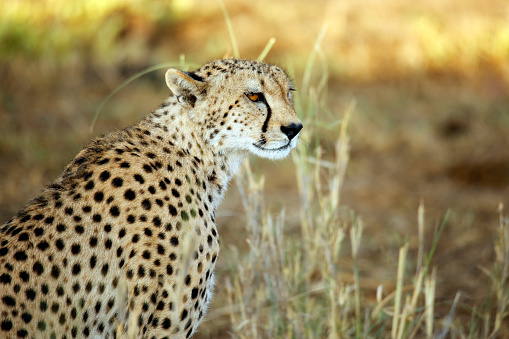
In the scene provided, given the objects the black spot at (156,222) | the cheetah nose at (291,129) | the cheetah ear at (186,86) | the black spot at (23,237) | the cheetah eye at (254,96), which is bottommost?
the black spot at (156,222)

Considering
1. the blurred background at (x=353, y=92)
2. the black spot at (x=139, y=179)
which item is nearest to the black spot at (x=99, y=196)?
the black spot at (x=139, y=179)

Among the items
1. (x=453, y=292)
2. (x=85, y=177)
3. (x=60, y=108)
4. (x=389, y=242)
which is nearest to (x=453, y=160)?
(x=389, y=242)

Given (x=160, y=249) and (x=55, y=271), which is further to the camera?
(x=160, y=249)

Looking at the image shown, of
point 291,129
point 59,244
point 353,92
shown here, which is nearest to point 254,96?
point 291,129

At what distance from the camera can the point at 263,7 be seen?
8.80 metres

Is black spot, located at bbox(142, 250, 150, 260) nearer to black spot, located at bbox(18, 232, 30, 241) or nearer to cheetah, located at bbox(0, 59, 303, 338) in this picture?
cheetah, located at bbox(0, 59, 303, 338)

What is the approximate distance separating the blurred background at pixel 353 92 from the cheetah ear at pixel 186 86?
154 centimetres

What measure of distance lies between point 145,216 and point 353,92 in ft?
17.1

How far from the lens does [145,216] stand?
229cm

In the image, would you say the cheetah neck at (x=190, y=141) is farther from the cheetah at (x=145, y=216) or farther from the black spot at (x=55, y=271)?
the black spot at (x=55, y=271)

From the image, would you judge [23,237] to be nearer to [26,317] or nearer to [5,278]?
[5,278]

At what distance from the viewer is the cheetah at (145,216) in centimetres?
211

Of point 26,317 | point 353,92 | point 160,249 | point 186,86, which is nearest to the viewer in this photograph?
point 26,317

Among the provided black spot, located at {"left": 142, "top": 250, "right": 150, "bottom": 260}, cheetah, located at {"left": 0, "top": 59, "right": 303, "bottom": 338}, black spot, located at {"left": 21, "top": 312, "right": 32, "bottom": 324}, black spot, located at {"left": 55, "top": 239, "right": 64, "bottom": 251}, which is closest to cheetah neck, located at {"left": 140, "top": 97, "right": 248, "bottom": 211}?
cheetah, located at {"left": 0, "top": 59, "right": 303, "bottom": 338}
